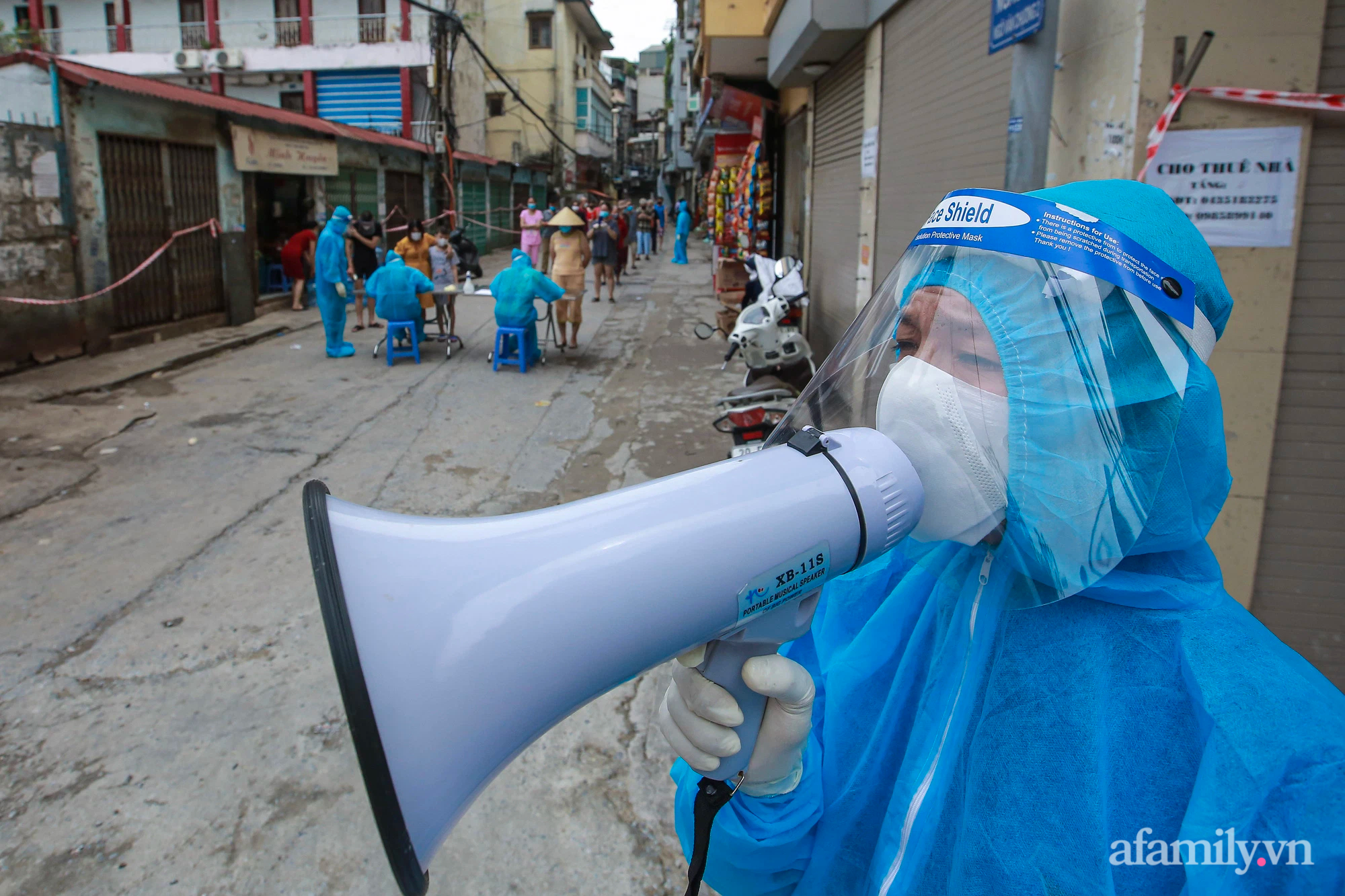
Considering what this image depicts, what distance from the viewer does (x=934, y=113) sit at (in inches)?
191

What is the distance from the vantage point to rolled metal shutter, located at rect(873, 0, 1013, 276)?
3949mm

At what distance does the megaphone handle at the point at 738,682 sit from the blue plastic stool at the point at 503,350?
8129 mm

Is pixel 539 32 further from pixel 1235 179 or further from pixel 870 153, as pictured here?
pixel 1235 179

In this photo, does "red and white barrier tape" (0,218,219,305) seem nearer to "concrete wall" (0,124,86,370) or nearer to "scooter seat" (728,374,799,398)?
"concrete wall" (0,124,86,370)

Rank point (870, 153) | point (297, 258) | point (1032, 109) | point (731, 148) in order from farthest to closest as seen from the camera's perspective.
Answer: point (731, 148) < point (297, 258) < point (870, 153) < point (1032, 109)

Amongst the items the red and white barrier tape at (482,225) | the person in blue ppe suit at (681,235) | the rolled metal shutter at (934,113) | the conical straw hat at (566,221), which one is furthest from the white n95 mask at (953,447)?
the person in blue ppe suit at (681,235)

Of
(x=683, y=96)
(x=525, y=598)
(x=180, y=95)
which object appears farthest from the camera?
(x=683, y=96)

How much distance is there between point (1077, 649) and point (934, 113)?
4564mm

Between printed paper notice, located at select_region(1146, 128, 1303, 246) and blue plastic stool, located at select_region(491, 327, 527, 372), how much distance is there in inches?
273

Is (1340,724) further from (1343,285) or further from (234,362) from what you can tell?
(234,362)

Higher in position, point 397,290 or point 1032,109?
point 1032,109

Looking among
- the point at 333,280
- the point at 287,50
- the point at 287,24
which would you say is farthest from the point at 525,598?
the point at 287,24

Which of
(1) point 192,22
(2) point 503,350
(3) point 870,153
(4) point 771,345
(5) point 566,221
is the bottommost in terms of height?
(2) point 503,350

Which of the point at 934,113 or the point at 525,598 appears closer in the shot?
the point at 525,598
